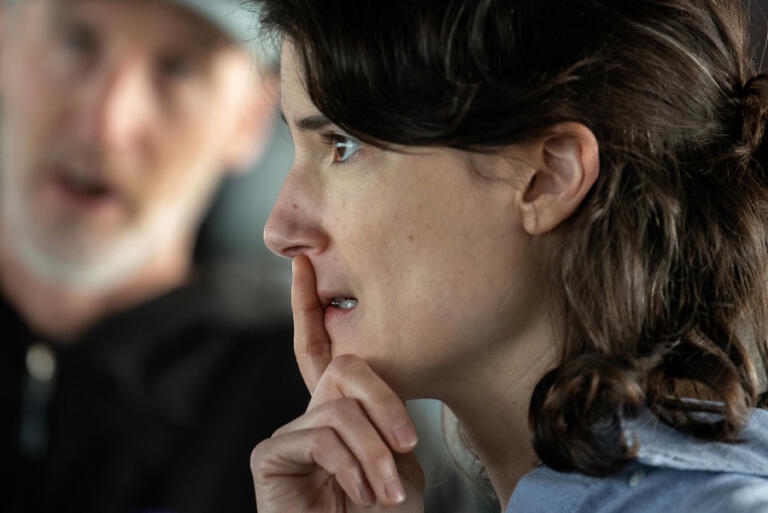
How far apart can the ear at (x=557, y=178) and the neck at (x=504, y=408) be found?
0.12 metres

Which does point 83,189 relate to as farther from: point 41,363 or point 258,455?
point 258,455

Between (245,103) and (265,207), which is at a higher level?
(245,103)

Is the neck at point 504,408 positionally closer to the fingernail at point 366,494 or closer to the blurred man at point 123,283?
the fingernail at point 366,494

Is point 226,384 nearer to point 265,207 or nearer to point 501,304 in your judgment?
point 265,207

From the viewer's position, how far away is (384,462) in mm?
835

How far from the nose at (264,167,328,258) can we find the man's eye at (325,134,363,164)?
0.12 ft

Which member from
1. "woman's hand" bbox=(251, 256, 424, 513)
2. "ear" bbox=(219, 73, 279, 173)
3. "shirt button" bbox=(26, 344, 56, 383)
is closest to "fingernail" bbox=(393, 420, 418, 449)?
"woman's hand" bbox=(251, 256, 424, 513)

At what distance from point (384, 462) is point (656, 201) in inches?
13.5

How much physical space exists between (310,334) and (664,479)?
0.39 meters

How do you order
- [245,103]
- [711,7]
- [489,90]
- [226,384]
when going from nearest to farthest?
[489,90] → [711,7] → [226,384] → [245,103]

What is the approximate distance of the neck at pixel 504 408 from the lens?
35.8 inches

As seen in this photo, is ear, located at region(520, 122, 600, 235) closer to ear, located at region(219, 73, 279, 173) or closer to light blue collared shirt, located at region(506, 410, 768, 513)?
light blue collared shirt, located at region(506, 410, 768, 513)

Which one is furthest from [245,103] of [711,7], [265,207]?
[711,7]

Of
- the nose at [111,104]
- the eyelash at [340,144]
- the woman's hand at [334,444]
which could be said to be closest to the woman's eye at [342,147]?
the eyelash at [340,144]
